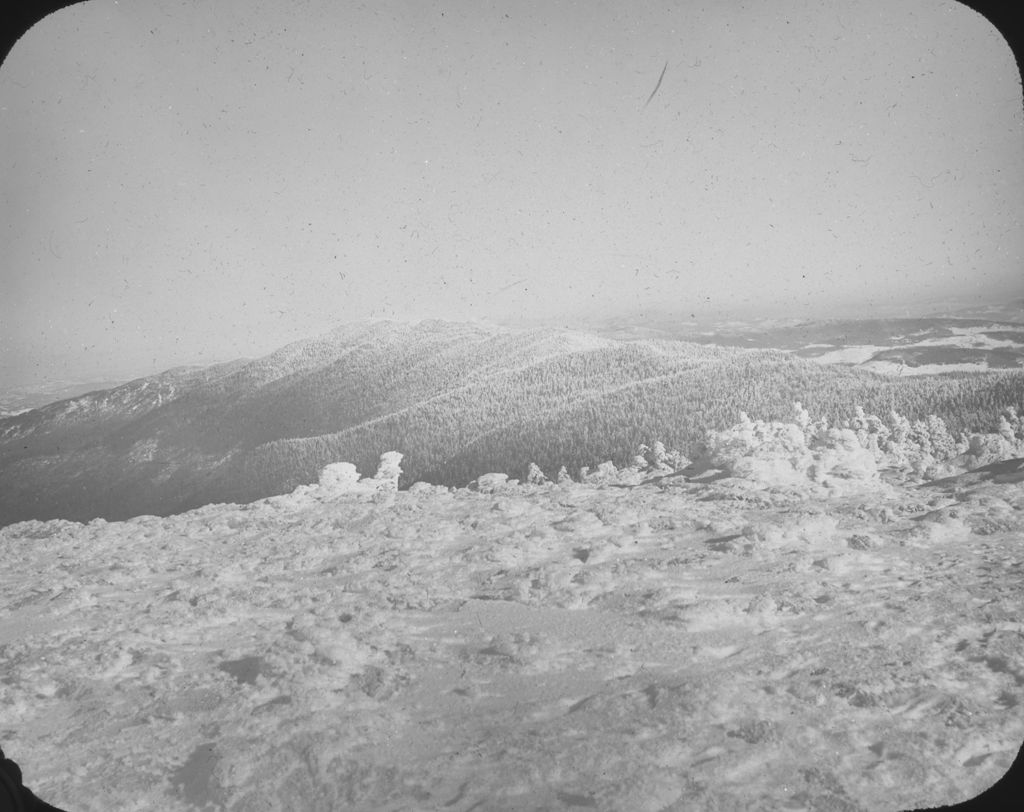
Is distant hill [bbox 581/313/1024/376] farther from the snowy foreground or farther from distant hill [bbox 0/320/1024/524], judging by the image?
the snowy foreground

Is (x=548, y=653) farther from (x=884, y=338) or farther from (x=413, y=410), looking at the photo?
(x=884, y=338)

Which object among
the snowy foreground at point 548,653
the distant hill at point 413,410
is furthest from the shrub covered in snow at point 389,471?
the snowy foreground at point 548,653

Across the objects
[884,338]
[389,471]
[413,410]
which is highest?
[413,410]

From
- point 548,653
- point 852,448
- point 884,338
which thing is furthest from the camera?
point 884,338

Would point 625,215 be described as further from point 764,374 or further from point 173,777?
point 173,777

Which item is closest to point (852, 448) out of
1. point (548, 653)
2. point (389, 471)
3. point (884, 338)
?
point (884, 338)

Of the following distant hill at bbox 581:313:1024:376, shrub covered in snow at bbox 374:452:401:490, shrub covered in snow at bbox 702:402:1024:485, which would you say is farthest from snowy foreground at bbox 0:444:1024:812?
distant hill at bbox 581:313:1024:376
